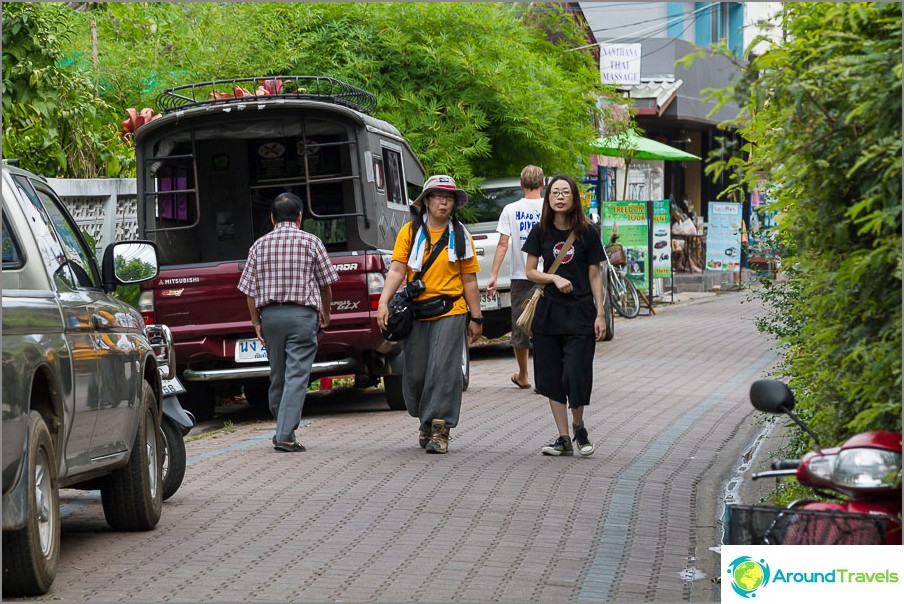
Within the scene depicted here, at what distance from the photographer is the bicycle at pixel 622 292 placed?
2424 centimetres

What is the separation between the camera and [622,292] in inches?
993

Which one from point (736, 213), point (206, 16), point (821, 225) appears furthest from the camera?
point (736, 213)

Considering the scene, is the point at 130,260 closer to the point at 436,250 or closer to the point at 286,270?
the point at 286,270

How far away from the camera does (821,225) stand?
212 inches

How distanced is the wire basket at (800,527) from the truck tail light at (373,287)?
809 centimetres

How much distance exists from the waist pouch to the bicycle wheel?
13.6 m

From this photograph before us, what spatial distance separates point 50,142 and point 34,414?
26.2 ft

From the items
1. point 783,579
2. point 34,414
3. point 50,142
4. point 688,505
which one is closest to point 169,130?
point 50,142

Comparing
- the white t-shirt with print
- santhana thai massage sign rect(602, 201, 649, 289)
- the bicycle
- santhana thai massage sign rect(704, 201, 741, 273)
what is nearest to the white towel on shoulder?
the white t-shirt with print

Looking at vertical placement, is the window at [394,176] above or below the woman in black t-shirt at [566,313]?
above

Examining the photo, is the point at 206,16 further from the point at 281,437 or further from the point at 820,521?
the point at 820,521

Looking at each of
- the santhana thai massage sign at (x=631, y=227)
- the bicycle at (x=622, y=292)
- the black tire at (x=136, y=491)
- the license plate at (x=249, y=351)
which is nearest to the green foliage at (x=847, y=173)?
the black tire at (x=136, y=491)

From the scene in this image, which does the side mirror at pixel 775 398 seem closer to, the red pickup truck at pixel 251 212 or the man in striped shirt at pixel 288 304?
the man in striped shirt at pixel 288 304

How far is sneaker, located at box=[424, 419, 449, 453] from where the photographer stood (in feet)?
34.5
